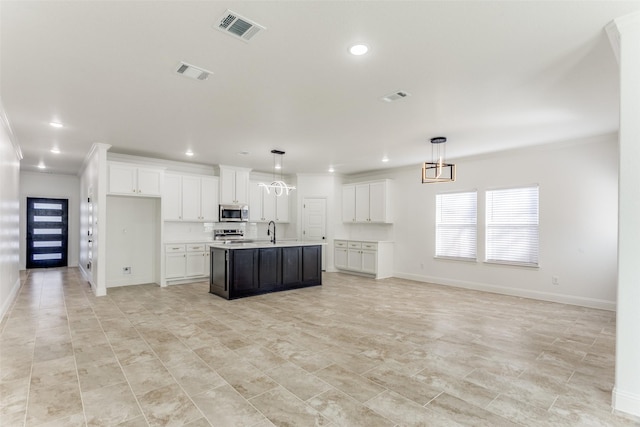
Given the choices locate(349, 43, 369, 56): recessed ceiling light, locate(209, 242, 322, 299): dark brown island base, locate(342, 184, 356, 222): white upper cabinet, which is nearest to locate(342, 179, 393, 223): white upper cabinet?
locate(342, 184, 356, 222): white upper cabinet

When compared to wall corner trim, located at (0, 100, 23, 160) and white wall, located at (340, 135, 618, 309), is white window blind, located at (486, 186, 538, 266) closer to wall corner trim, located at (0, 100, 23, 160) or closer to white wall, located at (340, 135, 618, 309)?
white wall, located at (340, 135, 618, 309)

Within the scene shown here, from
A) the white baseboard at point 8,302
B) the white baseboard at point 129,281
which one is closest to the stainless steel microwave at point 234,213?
the white baseboard at point 129,281

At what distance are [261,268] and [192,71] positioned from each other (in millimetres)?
3930

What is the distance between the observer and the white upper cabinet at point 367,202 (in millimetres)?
8380

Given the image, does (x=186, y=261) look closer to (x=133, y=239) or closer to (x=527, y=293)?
(x=133, y=239)

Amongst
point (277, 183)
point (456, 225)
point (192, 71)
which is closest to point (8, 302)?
point (277, 183)

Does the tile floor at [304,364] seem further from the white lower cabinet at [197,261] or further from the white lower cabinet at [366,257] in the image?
the white lower cabinet at [366,257]

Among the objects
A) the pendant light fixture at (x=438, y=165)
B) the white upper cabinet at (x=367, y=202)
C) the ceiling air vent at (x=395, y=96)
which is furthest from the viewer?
the white upper cabinet at (x=367, y=202)

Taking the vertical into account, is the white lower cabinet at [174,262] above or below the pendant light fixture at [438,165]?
below

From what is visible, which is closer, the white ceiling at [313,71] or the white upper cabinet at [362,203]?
the white ceiling at [313,71]

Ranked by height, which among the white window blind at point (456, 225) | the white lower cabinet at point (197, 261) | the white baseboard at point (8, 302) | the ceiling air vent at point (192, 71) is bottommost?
the white baseboard at point (8, 302)

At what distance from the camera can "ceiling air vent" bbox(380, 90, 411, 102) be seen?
3.51 m

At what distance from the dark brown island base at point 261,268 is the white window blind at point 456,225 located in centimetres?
282

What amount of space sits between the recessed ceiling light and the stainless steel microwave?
5.92 metres
